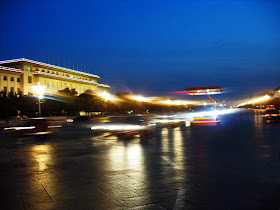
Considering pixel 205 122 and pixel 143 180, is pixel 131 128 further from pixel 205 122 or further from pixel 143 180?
pixel 143 180

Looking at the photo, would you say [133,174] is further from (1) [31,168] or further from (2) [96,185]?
(1) [31,168]

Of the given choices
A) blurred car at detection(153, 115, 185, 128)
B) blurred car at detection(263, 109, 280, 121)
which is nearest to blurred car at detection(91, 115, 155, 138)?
blurred car at detection(153, 115, 185, 128)

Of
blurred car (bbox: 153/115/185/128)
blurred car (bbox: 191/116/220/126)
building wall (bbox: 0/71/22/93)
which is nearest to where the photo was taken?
blurred car (bbox: 153/115/185/128)

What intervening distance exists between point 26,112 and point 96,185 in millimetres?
65239

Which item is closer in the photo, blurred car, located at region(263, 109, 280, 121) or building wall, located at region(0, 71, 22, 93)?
blurred car, located at region(263, 109, 280, 121)

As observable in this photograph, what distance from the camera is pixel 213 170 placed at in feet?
28.1

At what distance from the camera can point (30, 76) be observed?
313 ft

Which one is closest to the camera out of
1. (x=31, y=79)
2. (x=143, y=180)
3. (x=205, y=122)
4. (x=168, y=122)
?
(x=143, y=180)

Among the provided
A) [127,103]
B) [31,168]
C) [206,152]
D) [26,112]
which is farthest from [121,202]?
[127,103]

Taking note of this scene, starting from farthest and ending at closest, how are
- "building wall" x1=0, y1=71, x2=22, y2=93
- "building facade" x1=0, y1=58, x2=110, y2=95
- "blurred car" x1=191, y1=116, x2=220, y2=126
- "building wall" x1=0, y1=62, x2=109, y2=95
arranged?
"building wall" x1=0, y1=62, x2=109, y2=95, "building facade" x1=0, y1=58, x2=110, y2=95, "building wall" x1=0, y1=71, x2=22, y2=93, "blurred car" x1=191, y1=116, x2=220, y2=126

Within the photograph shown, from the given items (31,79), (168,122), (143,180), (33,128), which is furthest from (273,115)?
(31,79)

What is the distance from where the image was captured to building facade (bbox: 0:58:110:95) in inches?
3491

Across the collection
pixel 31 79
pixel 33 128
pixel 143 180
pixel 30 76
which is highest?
pixel 30 76

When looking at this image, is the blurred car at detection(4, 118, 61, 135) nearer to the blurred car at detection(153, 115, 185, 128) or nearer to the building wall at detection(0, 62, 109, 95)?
the blurred car at detection(153, 115, 185, 128)
